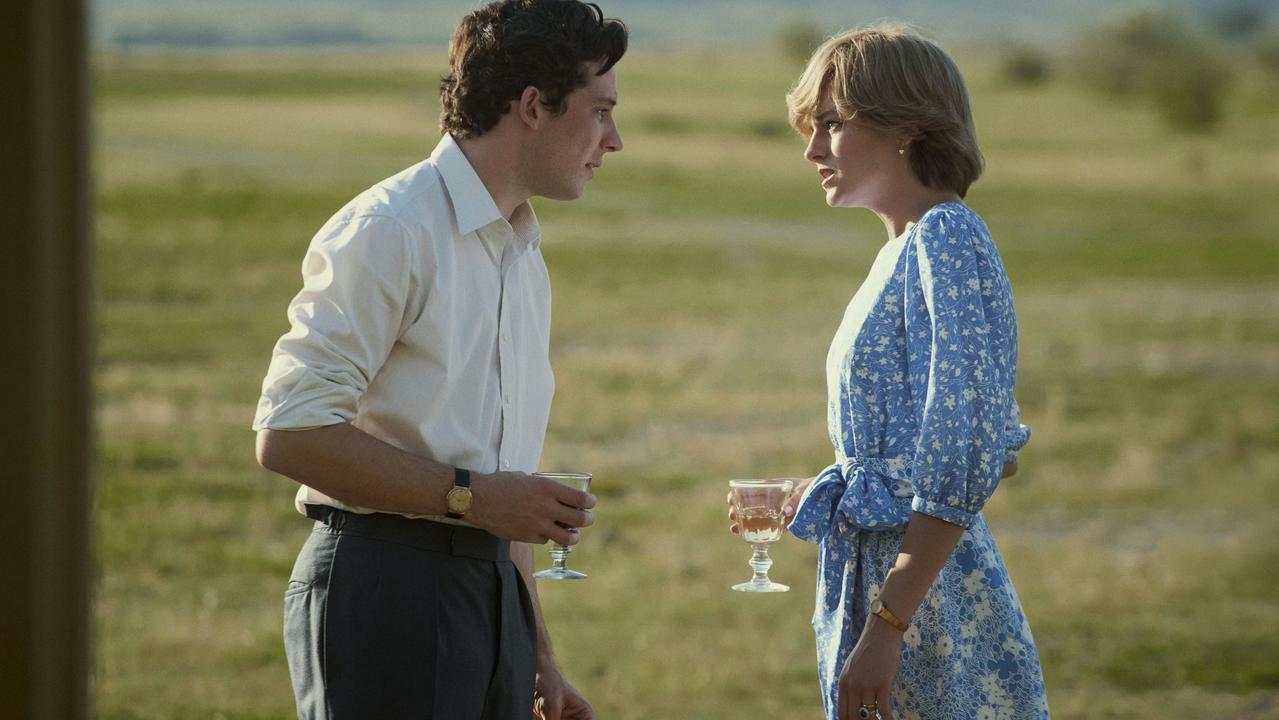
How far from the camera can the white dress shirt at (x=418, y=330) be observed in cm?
262

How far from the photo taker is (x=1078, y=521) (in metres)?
11.1

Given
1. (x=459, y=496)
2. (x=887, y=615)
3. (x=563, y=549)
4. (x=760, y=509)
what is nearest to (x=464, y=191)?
(x=459, y=496)

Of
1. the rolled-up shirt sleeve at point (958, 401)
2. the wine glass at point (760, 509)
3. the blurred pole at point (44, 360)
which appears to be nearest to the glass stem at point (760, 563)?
the wine glass at point (760, 509)

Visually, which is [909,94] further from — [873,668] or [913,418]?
[873,668]

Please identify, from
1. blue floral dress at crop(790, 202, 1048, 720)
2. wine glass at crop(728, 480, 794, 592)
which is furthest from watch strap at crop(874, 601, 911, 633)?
wine glass at crop(728, 480, 794, 592)

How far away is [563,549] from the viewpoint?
3.04 metres

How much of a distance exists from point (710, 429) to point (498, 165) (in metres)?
11.9

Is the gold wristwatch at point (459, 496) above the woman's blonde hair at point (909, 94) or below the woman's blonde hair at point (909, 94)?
below

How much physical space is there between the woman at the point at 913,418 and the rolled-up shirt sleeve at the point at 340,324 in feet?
2.96

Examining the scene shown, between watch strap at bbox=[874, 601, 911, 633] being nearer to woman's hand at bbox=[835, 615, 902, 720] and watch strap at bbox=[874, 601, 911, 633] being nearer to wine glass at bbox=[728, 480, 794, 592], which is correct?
woman's hand at bbox=[835, 615, 902, 720]

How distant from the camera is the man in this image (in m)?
2.62

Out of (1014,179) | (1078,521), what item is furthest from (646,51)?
(1078,521)

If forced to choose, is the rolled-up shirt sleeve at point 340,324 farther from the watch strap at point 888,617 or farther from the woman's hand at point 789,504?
the watch strap at point 888,617

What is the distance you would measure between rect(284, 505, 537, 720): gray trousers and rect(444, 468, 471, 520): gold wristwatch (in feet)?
0.43
